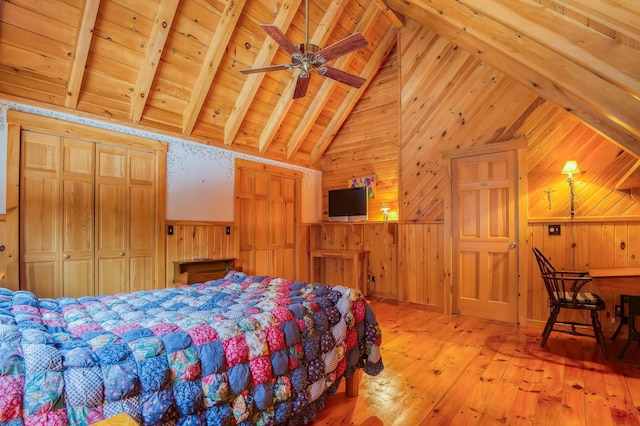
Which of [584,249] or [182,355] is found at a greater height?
[584,249]

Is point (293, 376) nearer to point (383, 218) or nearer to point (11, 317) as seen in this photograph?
point (11, 317)

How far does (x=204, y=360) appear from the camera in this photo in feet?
4.58

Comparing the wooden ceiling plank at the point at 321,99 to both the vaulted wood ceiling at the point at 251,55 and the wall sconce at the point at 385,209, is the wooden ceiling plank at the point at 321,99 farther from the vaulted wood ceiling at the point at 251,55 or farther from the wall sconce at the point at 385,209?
the wall sconce at the point at 385,209

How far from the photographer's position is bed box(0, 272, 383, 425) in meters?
1.11

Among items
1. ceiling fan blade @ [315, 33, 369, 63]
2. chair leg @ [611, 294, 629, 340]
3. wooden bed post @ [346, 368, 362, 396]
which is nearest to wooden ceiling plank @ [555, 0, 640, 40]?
ceiling fan blade @ [315, 33, 369, 63]

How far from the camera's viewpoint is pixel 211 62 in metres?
3.78

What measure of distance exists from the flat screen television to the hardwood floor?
89.1 inches

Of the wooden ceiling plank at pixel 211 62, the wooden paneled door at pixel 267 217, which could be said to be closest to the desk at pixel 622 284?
the wooden paneled door at pixel 267 217

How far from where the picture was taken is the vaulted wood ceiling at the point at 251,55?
68.2 inches

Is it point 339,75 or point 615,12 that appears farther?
point 339,75

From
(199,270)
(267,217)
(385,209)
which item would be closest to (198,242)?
A: (199,270)

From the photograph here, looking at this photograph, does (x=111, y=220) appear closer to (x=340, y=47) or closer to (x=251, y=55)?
(x=251, y=55)

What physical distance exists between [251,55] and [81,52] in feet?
5.79

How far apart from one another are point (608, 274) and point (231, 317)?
297cm
